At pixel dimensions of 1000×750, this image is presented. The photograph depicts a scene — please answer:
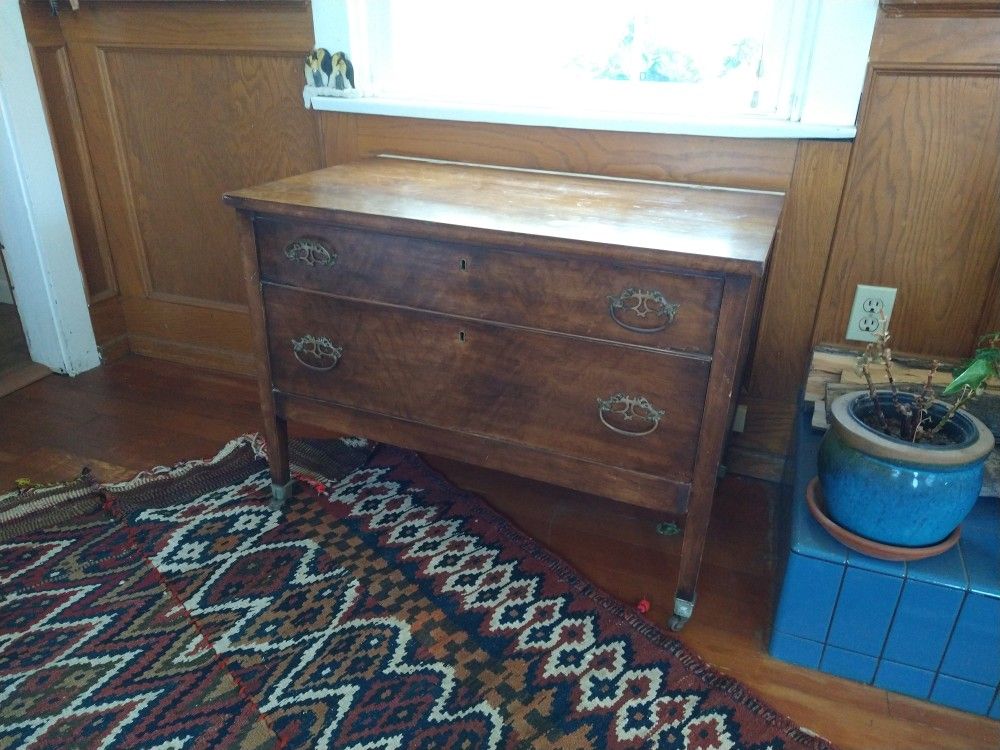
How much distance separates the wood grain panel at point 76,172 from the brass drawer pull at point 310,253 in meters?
1.15

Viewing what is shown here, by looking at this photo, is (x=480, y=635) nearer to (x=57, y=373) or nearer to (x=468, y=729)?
(x=468, y=729)

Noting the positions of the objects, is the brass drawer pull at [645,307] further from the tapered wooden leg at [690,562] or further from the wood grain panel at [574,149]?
the wood grain panel at [574,149]

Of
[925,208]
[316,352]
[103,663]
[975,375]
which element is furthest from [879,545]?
[103,663]

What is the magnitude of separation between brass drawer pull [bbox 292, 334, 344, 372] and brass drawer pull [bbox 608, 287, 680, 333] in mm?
517

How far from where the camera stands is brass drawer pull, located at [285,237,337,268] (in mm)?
1272

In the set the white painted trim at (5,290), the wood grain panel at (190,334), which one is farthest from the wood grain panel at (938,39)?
the white painted trim at (5,290)

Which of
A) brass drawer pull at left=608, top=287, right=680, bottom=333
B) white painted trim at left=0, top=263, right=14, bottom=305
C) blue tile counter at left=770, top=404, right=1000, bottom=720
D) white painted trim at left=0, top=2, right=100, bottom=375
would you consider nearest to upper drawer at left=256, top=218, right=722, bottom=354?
brass drawer pull at left=608, top=287, right=680, bottom=333

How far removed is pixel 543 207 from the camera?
1266mm

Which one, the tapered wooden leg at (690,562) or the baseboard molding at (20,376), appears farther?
the baseboard molding at (20,376)

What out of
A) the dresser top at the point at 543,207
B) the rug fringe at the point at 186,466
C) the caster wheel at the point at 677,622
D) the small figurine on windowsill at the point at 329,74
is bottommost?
the rug fringe at the point at 186,466

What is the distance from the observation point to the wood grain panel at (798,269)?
4.60 ft

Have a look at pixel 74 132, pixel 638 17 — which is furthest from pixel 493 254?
pixel 74 132

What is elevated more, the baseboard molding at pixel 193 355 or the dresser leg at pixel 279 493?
the dresser leg at pixel 279 493

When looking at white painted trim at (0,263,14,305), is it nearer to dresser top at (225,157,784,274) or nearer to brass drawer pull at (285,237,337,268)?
dresser top at (225,157,784,274)
